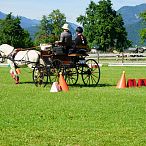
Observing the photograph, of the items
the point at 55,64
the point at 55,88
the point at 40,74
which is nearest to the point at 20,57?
the point at 40,74

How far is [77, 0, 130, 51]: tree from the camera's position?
78812mm

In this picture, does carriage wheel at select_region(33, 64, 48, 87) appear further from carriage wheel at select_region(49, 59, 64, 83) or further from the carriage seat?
the carriage seat

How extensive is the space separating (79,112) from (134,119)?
1503mm

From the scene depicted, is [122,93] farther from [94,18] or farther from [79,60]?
[94,18]

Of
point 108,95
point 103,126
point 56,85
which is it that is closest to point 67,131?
point 103,126

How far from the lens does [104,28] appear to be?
7831 centimetres

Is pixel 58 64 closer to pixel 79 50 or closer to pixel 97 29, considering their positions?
pixel 79 50

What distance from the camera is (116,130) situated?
29.1 feet

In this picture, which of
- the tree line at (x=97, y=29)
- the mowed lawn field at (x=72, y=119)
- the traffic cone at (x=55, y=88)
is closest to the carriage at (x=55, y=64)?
the traffic cone at (x=55, y=88)

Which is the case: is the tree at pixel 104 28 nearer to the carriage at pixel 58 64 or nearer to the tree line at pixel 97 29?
the tree line at pixel 97 29

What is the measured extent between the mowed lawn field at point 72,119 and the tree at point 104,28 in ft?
211

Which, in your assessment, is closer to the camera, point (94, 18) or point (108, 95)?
point (108, 95)

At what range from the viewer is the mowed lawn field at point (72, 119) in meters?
8.10

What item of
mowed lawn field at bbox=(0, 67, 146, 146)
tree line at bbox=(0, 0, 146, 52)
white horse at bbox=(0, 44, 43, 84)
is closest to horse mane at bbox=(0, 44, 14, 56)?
white horse at bbox=(0, 44, 43, 84)
